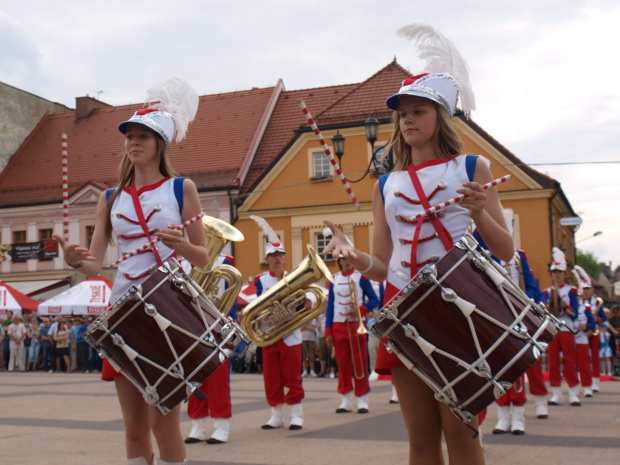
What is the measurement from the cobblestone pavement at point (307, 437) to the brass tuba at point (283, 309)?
1.16m

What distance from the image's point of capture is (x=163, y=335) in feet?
13.0

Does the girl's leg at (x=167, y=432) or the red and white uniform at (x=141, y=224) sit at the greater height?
the red and white uniform at (x=141, y=224)

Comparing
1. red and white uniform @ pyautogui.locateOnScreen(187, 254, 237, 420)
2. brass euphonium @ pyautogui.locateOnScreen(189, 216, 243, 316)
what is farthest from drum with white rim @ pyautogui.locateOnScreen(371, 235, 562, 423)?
red and white uniform @ pyautogui.locateOnScreen(187, 254, 237, 420)

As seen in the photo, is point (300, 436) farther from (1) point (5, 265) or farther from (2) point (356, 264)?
(1) point (5, 265)

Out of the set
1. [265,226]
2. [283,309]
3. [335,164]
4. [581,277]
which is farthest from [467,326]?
[581,277]

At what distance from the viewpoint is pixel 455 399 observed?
3.40 metres

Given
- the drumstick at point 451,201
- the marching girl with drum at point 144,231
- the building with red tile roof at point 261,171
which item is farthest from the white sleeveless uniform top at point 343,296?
the building with red tile roof at point 261,171

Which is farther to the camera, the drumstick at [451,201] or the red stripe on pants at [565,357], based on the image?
the red stripe on pants at [565,357]

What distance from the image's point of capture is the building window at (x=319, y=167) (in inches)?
1393

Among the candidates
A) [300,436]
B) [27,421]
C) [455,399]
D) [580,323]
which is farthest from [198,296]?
[580,323]

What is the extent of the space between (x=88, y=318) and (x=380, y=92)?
15.9m

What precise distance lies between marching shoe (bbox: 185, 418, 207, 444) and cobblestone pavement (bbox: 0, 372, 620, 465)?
0.32 meters

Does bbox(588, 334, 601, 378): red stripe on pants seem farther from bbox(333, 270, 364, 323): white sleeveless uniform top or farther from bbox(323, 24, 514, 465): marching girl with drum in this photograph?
bbox(323, 24, 514, 465): marching girl with drum

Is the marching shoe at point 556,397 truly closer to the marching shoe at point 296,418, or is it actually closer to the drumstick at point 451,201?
the marching shoe at point 296,418
